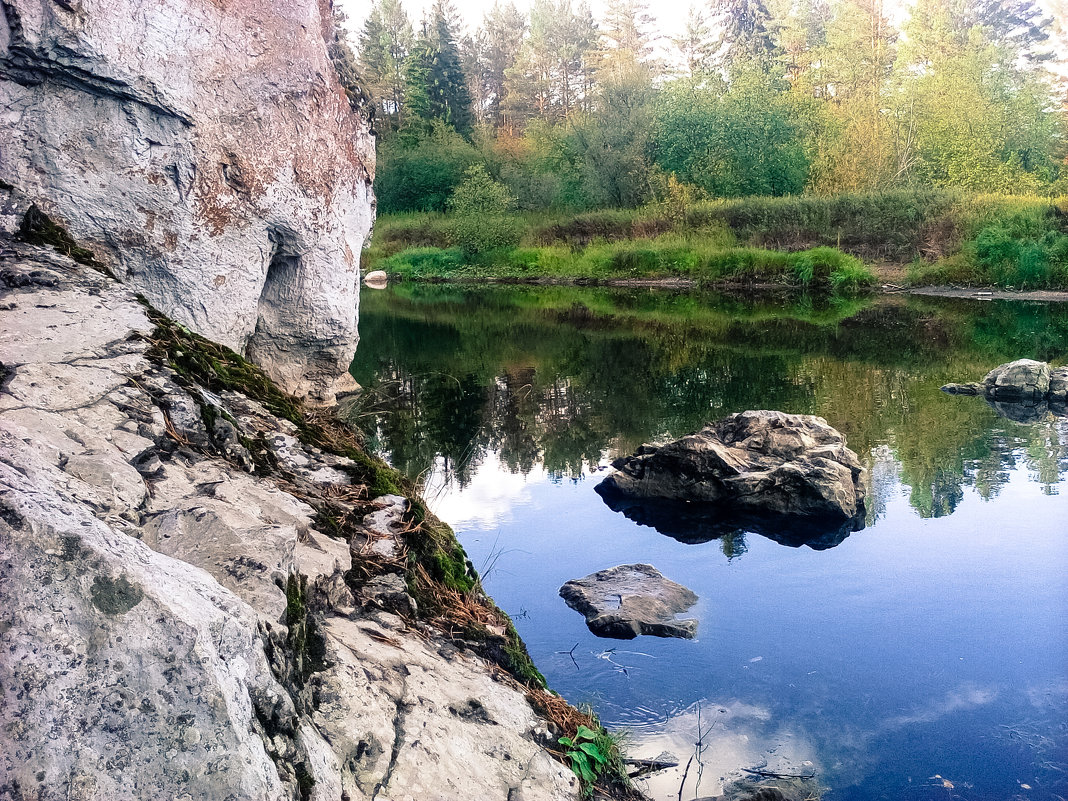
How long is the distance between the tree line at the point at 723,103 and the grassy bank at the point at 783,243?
2.75 metres

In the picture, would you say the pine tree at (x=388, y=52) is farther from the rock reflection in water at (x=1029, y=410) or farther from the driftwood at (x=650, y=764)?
the driftwood at (x=650, y=764)

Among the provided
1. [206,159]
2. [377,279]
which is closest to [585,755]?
[206,159]

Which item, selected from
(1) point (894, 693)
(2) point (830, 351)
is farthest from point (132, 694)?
(2) point (830, 351)

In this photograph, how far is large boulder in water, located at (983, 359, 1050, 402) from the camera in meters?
11.5

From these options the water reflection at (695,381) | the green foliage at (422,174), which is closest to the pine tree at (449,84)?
the green foliage at (422,174)

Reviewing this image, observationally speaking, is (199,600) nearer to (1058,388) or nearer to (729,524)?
(729,524)

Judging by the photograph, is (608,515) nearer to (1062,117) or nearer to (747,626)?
(747,626)

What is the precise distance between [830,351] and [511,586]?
442 inches

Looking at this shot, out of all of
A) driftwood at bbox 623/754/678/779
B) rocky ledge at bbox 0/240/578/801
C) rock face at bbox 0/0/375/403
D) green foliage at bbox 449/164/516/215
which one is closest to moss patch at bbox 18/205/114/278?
rock face at bbox 0/0/375/403

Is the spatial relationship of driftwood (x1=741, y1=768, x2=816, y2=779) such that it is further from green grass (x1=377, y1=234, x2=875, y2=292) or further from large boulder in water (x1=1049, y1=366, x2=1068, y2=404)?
green grass (x1=377, y1=234, x2=875, y2=292)

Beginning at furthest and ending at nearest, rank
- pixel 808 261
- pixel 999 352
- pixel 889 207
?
pixel 889 207
pixel 808 261
pixel 999 352

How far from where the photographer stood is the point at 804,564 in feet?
21.5

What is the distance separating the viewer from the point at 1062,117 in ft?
140

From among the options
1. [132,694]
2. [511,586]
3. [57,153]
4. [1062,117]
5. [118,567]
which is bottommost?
[511,586]
